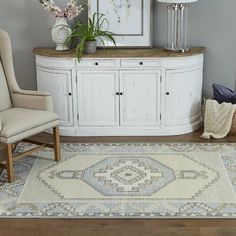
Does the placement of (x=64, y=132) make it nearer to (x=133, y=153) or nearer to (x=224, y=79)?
(x=133, y=153)

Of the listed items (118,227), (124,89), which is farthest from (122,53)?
(118,227)

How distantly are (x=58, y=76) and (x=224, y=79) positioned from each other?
1700 mm

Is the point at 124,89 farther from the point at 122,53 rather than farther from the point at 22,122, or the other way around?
the point at 22,122

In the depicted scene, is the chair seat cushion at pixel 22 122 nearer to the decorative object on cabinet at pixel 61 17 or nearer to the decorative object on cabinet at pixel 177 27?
the decorative object on cabinet at pixel 61 17

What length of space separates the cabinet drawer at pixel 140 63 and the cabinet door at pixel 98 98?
14cm

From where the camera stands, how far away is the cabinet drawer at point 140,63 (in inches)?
188

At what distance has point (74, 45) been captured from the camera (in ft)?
16.9

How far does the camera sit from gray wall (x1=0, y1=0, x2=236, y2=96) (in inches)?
199

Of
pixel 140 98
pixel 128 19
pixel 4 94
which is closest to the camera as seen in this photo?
pixel 4 94

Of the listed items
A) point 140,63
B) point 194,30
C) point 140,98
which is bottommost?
point 140,98

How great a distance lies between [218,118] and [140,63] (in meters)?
0.92

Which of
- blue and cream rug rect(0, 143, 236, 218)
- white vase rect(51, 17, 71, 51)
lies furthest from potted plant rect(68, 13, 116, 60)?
blue and cream rug rect(0, 143, 236, 218)

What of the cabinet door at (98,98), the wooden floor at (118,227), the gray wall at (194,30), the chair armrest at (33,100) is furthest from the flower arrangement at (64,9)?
the wooden floor at (118,227)

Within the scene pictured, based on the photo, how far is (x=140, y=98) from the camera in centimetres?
488
